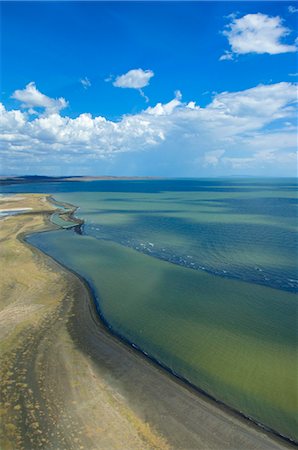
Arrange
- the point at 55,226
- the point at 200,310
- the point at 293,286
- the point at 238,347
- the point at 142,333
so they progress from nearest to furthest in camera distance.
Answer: the point at 238,347
the point at 142,333
the point at 200,310
the point at 293,286
the point at 55,226

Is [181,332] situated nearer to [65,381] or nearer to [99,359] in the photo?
[99,359]

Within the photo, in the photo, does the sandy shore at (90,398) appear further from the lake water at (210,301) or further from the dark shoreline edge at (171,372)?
the lake water at (210,301)

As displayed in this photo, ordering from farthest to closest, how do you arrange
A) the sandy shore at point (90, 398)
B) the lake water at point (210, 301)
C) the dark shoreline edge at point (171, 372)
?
the lake water at point (210, 301), the dark shoreline edge at point (171, 372), the sandy shore at point (90, 398)

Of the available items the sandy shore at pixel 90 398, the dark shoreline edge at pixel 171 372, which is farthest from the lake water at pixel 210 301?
the sandy shore at pixel 90 398

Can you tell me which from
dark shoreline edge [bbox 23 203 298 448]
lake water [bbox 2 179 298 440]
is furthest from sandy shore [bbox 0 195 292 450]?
lake water [bbox 2 179 298 440]

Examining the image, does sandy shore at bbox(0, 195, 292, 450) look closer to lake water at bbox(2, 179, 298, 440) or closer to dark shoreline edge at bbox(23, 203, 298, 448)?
dark shoreline edge at bbox(23, 203, 298, 448)

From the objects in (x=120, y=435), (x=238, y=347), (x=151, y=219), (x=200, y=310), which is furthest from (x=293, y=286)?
(x=151, y=219)

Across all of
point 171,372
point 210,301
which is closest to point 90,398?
point 171,372
